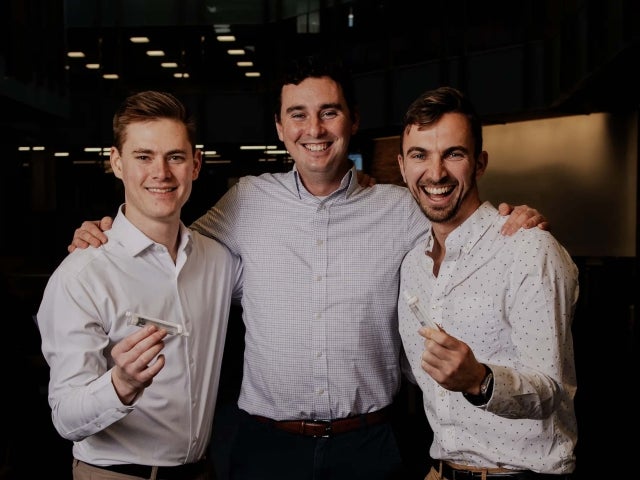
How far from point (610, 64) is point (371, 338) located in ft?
23.1

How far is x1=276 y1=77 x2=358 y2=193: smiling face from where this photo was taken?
2.90 metres

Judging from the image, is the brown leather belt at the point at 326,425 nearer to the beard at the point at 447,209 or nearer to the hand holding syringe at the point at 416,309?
the beard at the point at 447,209

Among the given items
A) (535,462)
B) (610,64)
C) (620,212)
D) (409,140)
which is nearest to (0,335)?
(409,140)

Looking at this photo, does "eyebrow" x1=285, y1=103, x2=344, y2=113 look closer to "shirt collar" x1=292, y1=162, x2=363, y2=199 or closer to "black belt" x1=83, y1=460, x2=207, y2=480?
"shirt collar" x1=292, y1=162, x2=363, y2=199

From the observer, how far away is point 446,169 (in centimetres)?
244

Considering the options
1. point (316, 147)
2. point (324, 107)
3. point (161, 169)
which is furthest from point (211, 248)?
point (324, 107)

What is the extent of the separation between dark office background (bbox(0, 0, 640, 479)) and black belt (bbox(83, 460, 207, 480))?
452 cm

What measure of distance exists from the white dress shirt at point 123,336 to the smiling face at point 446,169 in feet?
2.47

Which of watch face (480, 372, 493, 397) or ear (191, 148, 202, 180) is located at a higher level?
ear (191, 148, 202, 180)

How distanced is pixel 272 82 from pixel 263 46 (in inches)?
27.1

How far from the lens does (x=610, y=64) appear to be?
882 centimetres

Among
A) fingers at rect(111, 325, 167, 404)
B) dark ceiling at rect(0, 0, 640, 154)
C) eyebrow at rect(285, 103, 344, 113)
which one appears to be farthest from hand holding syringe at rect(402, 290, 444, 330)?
dark ceiling at rect(0, 0, 640, 154)

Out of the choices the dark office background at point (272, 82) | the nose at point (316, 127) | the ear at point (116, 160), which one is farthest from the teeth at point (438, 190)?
the dark office background at point (272, 82)

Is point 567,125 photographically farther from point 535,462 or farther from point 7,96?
point 535,462
